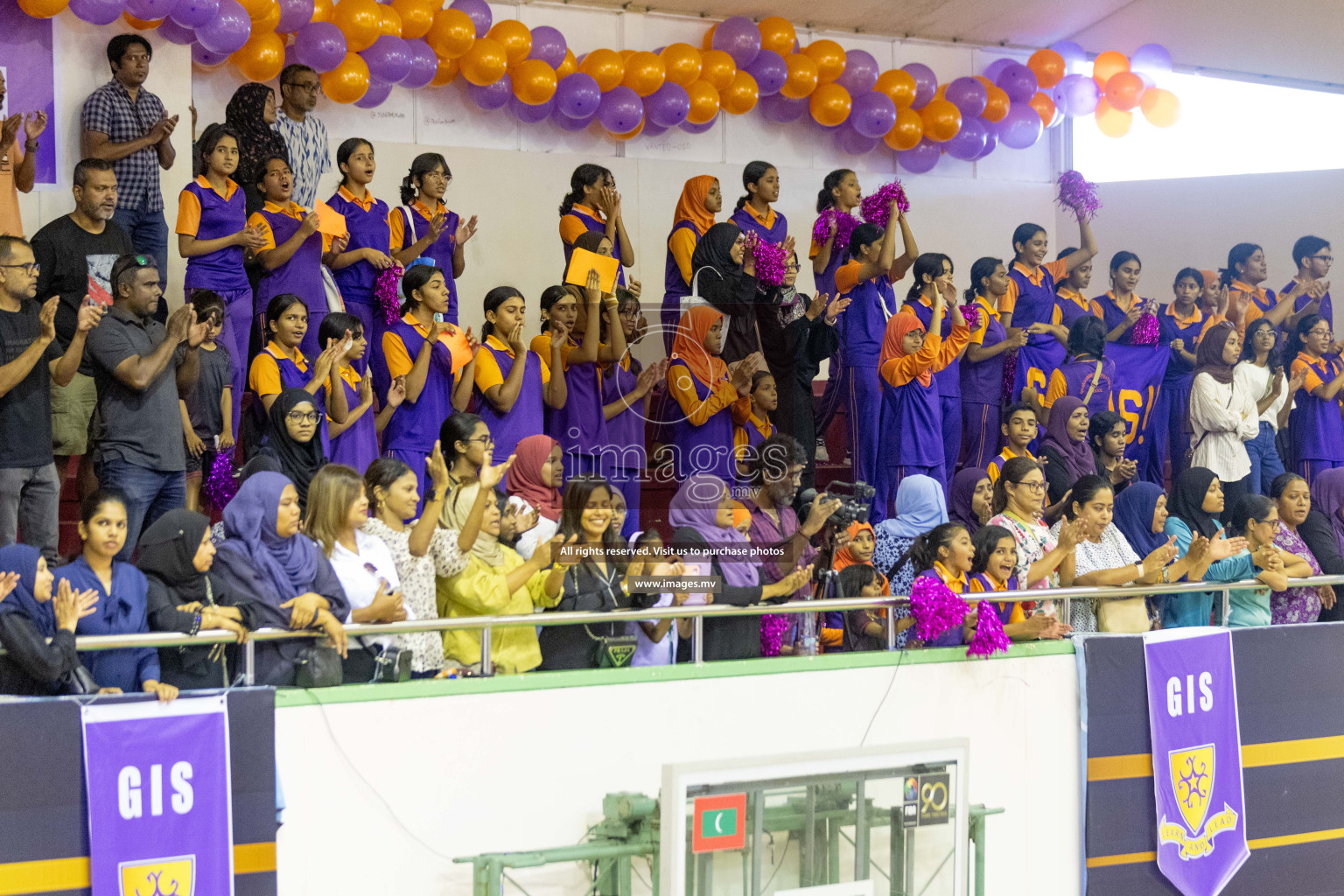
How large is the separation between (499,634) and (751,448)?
6.91 feet

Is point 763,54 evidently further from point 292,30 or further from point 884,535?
point 884,535

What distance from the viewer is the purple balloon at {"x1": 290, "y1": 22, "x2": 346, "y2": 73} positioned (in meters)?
6.85

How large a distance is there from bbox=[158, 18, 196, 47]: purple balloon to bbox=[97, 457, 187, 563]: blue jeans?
2.66m

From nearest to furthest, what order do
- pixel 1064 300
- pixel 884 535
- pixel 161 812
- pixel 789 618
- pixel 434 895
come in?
pixel 161 812
pixel 434 895
pixel 789 618
pixel 884 535
pixel 1064 300

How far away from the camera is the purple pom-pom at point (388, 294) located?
6102 mm

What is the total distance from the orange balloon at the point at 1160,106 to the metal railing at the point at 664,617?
4794 millimetres

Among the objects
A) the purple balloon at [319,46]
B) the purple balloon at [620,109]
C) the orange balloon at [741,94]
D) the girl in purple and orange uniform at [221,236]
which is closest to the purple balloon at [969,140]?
the orange balloon at [741,94]

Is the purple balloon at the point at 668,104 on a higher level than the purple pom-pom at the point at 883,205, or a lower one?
higher

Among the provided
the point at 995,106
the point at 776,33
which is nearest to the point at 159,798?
the point at 776,33

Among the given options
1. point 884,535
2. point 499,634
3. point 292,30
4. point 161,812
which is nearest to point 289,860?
point 161,812

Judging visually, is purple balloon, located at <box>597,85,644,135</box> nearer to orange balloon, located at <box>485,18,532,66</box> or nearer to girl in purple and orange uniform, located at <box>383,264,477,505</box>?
orange balloon, located at <box>485,18,532,66</box>

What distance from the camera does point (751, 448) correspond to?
20.0ft

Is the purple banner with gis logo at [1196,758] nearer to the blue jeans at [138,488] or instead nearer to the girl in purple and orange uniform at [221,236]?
the blue jeans at [138,488]

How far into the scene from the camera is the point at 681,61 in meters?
8.23
